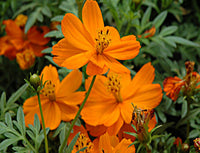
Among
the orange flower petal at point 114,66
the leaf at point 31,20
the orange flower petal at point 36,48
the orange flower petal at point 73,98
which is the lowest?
the orange flower petal at point 73,98

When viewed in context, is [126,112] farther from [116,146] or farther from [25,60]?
[25,60]

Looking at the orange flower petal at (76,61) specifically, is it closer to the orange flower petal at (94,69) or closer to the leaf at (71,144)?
the orange flower petal at (94,69)

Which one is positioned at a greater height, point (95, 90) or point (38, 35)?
point (38, 35)

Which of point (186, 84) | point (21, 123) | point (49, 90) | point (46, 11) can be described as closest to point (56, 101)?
point (49, 90)

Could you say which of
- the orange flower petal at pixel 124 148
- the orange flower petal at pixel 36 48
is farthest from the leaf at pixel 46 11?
the orange flower petal at pixel 124 148

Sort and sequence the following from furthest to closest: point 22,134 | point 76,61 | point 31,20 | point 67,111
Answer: point 31,20
point 67,111
point 22,134
point 76,61

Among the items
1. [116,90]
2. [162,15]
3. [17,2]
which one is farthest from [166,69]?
[17,2]
